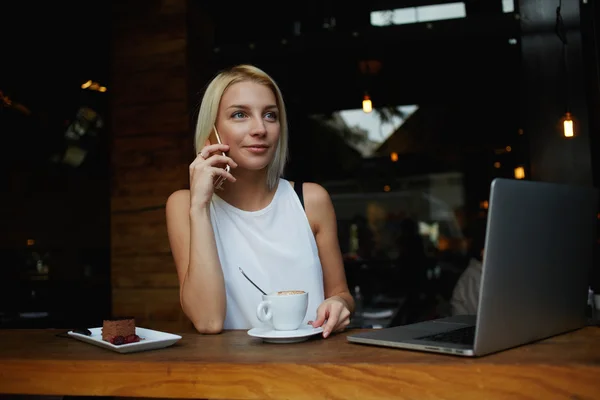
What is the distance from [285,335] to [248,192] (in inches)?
32.4

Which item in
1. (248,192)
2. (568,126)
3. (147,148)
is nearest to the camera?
(248,192)

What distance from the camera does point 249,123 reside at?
5.76 ft

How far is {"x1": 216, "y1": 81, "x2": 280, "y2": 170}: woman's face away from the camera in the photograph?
1733 mm

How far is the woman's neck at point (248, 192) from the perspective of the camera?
1.93 metres

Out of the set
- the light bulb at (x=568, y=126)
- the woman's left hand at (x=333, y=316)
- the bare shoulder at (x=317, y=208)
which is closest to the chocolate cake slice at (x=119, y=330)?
the woman's left hand at (x=333, y=316)

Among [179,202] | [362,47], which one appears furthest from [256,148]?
[362,47]


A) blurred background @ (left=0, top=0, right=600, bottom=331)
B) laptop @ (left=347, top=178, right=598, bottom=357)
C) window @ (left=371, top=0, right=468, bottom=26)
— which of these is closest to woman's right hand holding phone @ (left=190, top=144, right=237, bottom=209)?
laptop @ (left=347, top=178, right=598, bottom=357)

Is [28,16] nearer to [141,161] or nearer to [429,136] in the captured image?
[141,161]

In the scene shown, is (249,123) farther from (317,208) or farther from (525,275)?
(525,275)

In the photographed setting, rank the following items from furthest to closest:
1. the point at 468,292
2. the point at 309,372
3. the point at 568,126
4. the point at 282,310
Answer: the point at 468,292 < the point at 568,126 < the point at 282,310 < the point at 309,372

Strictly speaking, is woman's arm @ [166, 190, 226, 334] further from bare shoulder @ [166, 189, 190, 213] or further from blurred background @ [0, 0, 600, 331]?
blurred background @ [0, 0, 600, 331]

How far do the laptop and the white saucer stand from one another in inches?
4.1

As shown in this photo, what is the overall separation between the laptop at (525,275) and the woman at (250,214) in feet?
1.94

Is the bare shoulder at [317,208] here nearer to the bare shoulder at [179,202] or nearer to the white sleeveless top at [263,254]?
the white sleeveless top at [263,254]
